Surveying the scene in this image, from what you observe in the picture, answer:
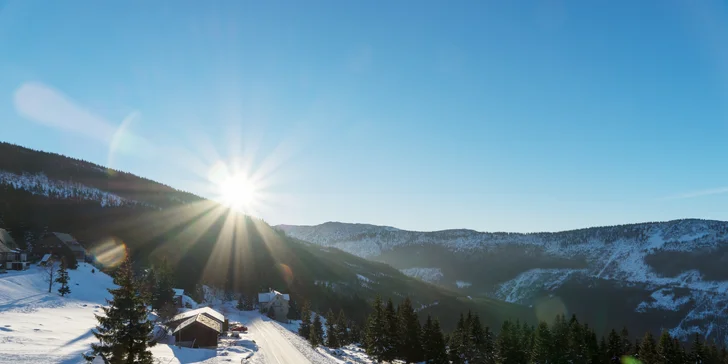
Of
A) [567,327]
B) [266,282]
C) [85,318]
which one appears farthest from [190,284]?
[567,327]

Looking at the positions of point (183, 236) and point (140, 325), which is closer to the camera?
point (140, 325)

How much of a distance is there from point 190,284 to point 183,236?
6341 centimetres

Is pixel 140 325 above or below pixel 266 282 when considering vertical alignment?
above

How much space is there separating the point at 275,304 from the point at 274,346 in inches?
2164

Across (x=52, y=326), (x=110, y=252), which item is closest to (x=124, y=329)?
(x=52, y=326)

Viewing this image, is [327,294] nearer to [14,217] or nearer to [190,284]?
[190,284]

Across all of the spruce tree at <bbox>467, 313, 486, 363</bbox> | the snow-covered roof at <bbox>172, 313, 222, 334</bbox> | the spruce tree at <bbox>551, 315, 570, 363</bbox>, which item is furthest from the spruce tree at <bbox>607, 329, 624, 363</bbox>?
the snow-covered roof at <bbox>172, 313, 222, 334</bbox>

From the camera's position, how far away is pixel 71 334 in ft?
126

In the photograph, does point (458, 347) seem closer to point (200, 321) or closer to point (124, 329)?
point (200, 321)

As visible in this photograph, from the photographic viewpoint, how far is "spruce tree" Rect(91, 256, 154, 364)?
24266mm

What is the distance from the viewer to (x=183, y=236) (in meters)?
185

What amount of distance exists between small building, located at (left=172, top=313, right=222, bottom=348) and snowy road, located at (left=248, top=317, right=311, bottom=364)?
6.41 metres

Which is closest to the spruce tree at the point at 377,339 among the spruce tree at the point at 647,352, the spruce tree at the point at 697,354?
the spruce tree at the point at 647,352

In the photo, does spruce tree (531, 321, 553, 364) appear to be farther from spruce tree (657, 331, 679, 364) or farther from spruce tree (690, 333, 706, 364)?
spruce tree (690, 333, 706, 364)
